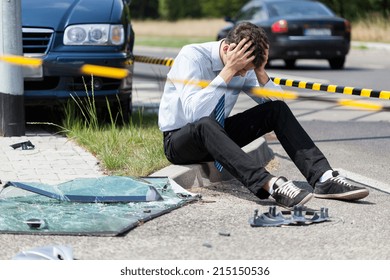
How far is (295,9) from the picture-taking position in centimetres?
2056

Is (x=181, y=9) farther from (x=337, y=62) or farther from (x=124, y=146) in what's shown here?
(x=124, y=146)

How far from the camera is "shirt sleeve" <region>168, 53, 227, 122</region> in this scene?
263 inches

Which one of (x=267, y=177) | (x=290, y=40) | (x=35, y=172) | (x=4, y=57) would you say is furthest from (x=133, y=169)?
(x=290, y=40)

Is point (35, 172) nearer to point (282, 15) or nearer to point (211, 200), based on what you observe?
point (211, 200)

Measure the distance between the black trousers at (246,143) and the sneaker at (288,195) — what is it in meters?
0.11

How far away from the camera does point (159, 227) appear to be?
5832 millimetres

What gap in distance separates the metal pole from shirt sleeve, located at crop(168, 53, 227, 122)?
2.35 metres

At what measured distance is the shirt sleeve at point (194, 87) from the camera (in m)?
6.68

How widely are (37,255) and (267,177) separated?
2.01 meters

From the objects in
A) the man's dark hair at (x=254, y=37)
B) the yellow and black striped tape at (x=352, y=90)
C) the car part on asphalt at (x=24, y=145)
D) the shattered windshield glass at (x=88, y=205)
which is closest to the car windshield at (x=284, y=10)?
the yellow and black striped tape at (x=352, y=90)

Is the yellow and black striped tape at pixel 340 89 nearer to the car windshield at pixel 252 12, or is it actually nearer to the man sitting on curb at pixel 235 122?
the man sitting on curb at pixel 235 122

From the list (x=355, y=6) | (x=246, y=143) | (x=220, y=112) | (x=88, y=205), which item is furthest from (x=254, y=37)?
(x=355, y=6)

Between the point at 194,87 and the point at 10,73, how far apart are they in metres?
2.62

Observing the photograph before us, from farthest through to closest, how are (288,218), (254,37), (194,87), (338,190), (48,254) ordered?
(194,87)
(338,190)
(254,37)
(288,218)
(48,254)
